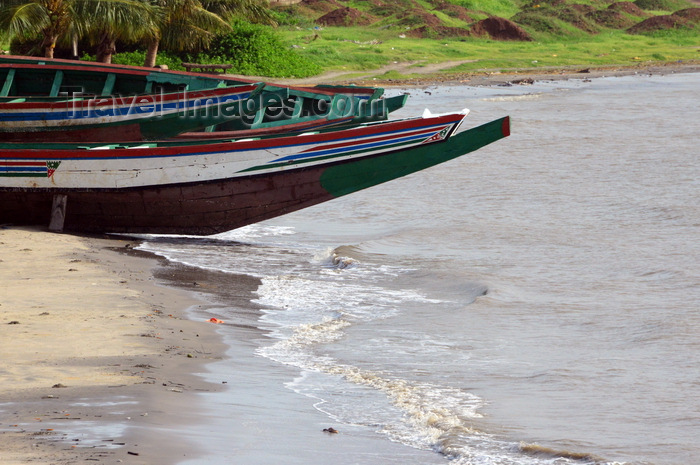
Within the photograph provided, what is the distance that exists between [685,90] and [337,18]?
22363 millimetres

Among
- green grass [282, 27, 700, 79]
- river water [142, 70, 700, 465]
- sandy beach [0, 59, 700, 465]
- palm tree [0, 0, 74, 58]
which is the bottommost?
river water [142, 70, 700, 465]

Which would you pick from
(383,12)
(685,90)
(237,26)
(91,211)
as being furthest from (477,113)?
(383,12)

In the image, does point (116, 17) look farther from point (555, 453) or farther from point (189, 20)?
point (555, 453)

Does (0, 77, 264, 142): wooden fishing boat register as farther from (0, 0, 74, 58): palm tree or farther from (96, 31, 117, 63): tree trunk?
(96, 31, 117, 63): tree trunk

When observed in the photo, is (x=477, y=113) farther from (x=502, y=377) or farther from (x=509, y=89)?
(x=502, y=377)

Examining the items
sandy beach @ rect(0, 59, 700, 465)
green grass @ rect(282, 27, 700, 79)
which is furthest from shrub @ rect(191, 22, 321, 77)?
sandy beach @ rect(0, 59, 700, 465)

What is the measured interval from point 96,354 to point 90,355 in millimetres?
48

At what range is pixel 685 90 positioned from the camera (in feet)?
128

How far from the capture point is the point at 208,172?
36.8ft

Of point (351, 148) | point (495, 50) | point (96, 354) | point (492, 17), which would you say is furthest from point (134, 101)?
→ point (492, 17)

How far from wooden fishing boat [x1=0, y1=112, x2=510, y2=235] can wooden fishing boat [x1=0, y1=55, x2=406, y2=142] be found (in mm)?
1142

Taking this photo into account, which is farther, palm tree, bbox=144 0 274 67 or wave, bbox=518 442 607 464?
palm tree, bbox=144 0 274 67

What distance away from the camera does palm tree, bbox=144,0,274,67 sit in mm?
22889

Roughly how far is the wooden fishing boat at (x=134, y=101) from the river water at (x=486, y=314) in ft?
5.46
